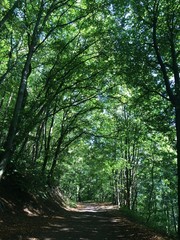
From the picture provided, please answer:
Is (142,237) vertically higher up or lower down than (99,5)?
lower down

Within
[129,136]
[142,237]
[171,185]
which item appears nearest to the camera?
[142,237]

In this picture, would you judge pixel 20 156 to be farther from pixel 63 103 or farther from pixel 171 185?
pixel 171 185

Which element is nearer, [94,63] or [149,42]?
[149,42]

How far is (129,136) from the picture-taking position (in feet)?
72.7

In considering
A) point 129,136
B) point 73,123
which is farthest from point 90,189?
point 129,136

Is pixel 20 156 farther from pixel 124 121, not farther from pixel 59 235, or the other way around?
pixel 124 121

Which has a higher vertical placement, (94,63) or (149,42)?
(94,63)

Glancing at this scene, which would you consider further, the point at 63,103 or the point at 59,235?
the point at 63,103

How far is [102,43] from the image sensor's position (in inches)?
622

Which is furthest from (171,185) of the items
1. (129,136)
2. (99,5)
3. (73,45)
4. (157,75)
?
(99,5)

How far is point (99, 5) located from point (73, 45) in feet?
14.3

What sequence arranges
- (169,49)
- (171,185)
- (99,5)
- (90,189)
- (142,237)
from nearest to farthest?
(142,237)
(169,49)
(99,5)
(171,185)
(90,189)

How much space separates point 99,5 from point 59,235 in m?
11.6

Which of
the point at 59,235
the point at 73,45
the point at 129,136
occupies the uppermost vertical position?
the point at 73,45
